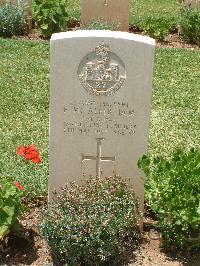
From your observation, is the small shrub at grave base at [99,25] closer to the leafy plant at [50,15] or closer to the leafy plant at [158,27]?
the leafy plant at [50,15]

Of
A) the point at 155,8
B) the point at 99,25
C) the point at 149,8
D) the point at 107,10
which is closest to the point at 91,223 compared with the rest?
the point at 99,25

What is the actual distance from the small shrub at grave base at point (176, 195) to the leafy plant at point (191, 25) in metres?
6.34

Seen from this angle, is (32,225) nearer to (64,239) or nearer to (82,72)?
(64,239)

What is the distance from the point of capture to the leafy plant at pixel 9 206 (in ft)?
15.4

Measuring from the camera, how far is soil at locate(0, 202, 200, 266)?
16.1 feet

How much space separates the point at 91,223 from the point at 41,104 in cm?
366

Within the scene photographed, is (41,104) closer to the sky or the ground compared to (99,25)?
closer to the ground

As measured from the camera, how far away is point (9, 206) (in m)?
4.72

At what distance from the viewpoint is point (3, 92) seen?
8.45 metres

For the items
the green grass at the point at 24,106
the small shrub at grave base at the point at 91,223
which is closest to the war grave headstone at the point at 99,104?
the small shrub at grave base at the point at 91,223

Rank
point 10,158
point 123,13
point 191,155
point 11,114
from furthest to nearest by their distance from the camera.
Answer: point 123,13
point 11,114
point 10,158
point 191,155

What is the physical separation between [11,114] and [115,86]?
10.3 ft

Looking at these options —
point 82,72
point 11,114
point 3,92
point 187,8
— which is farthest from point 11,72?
point 82,72

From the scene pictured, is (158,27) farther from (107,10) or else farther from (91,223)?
(91,223)
